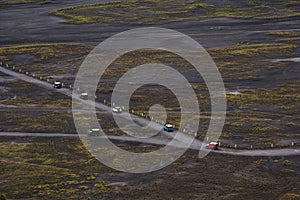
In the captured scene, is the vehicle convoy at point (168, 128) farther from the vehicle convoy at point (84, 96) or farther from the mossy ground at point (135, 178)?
the vehicle convoy at point (84, 96)

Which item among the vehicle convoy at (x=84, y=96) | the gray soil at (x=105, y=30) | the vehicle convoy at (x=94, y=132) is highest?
the gray soil at (x=105, y=30)

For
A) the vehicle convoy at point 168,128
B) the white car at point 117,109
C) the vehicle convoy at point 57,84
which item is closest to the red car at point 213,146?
the vehicle convoy at point 168,128

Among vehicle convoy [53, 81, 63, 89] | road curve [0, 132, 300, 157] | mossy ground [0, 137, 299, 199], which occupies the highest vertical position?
vehicle convoy [53, 81, 63, 89]

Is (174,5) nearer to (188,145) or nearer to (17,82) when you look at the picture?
(17,82)

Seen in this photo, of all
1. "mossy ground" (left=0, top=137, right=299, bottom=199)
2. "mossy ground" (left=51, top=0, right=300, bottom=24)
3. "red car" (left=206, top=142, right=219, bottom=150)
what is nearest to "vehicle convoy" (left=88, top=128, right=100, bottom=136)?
"mossy ground" (left=0, top=137, right=299, bottom=199)

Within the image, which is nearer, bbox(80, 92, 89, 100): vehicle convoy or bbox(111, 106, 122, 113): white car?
bbox(111, 106, 122, 113): white car

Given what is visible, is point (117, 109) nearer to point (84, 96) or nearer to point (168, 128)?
point (84, 96)

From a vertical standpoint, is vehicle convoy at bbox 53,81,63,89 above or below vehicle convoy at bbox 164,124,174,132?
above

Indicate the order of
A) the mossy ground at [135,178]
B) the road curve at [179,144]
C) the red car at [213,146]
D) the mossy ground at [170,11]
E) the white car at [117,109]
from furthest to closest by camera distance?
the mossy ground at [170,11], the white car at [117,109], the red car at [213,146], the road curve at [179,144], the mossy ground at [135,178]

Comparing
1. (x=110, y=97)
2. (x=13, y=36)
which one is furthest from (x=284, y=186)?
(x=13, y=36)

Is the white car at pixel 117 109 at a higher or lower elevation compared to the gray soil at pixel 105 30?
lower

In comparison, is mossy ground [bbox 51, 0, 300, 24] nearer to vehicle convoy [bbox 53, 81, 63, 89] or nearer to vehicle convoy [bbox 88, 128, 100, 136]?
vehicle convoy [bbox 53, 81, 63, 89]
